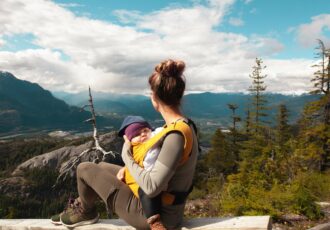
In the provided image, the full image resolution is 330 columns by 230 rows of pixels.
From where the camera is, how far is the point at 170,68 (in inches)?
133

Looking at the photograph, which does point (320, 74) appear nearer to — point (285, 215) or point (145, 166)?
point (285, 215)

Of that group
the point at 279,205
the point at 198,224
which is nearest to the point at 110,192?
the point at 198,224

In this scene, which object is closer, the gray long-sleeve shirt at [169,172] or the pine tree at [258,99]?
the gray long-sleeve shirt at [169,172]

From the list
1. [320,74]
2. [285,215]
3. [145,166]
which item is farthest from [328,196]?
[320,74]

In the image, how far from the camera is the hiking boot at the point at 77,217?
15.1 feet

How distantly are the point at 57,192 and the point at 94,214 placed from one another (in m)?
116

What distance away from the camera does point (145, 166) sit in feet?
11.6

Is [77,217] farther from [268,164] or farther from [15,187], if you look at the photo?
[15,187]

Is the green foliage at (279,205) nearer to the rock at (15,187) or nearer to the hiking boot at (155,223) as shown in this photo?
the hiking boot at (155,223)

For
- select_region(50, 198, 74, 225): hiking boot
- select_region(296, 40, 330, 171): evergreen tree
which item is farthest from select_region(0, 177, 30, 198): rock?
select_region(50, 198, 74, 225): hiking boot

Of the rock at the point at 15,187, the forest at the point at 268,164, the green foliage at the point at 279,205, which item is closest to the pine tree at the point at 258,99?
the forest at the point at 268,164

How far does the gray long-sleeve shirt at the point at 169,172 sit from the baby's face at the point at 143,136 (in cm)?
11

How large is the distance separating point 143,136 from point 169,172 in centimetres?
59

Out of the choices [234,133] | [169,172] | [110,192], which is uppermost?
[169,172]
